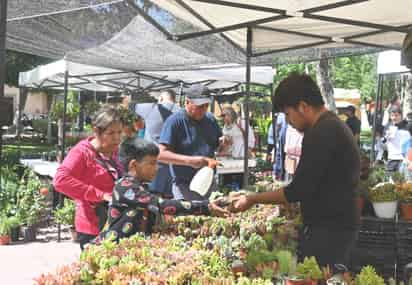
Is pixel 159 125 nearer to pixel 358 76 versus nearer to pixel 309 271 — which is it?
pixel 309 271

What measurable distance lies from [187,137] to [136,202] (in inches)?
66.9

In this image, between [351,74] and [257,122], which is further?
[351,74]

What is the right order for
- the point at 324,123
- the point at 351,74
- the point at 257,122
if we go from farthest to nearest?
the point at 351,74
the point at 257,122
the point at 324,123

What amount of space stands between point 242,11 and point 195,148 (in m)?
1.24

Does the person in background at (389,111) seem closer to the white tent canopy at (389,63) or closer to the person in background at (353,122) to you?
the person in background at (353,122)

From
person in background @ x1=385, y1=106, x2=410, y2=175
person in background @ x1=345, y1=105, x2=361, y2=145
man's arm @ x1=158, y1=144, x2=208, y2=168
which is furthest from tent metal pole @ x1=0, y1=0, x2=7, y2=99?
person in background @ x1=345, y1=105, x2=361, y2=145

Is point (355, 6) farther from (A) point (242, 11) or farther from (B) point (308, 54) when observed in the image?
(B) point (308, 54)

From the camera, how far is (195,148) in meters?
4.34

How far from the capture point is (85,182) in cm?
338

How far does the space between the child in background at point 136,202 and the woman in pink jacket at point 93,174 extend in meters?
0.53

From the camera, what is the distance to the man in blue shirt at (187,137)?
4266mm

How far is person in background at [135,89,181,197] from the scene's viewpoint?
15.8 ft

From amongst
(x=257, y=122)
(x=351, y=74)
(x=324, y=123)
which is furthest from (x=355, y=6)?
(x=351, y=74)

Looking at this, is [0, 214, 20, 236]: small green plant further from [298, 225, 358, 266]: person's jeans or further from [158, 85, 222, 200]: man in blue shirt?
[298, 225, 358, 266]: person's jeans
